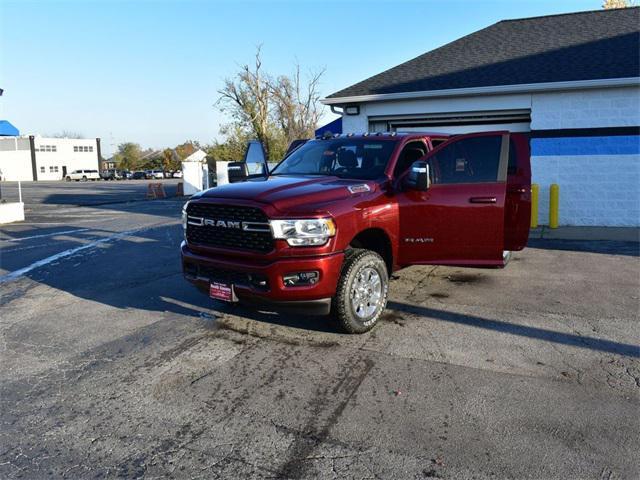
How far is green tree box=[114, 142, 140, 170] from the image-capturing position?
314 ft

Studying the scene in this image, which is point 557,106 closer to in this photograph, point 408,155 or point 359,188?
point 408,155

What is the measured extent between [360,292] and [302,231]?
935 millimetres

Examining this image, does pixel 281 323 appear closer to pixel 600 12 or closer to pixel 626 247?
pixel 626 247

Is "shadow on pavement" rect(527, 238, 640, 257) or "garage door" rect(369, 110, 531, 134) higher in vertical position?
"garage door" rect(369, 110, 531, 134)

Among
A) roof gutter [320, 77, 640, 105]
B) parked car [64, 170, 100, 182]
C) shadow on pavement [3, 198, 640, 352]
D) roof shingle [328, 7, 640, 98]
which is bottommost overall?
shadow on pavement [3, 198, 640, 352]

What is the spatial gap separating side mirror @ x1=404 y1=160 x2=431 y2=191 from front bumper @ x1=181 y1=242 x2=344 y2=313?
1284 millimetres

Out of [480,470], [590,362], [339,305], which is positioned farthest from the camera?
[339,305]

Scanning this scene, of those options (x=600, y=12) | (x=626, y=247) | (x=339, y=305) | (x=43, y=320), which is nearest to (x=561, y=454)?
(x=339, y=305)

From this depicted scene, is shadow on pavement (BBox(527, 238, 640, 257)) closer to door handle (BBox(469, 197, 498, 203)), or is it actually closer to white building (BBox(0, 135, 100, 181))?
door handle (BBox(469, 197, 498, 203))

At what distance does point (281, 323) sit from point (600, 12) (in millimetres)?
14877

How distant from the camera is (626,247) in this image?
9.40 metres

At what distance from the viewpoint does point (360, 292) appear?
4.97 m

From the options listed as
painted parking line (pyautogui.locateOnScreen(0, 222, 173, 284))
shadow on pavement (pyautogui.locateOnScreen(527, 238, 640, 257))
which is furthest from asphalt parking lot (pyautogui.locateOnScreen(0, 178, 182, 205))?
shadow on pavement (pyautogui.locateOnScreen(527, 238, 640, 257))

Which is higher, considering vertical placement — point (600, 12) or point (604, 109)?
point (600, 12)
